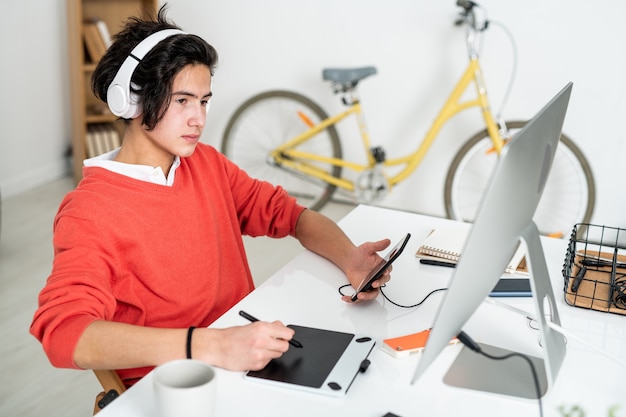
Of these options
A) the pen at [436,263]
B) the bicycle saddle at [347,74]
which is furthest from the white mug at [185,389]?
the bicycle saddle at [347,74]

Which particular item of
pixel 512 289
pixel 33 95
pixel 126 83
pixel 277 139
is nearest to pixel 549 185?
pixel 277 139

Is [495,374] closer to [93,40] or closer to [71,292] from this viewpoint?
[71,292]

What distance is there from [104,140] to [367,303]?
314 centimetres

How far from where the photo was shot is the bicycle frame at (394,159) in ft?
11.2

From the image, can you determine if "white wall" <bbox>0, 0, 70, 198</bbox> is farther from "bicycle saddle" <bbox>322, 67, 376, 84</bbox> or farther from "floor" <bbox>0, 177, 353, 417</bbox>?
"bicycle saddle" <bbox>322, 67, 376, 84</bbox>

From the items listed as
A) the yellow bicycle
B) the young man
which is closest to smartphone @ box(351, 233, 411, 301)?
the young man

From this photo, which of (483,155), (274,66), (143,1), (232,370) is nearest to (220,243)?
(232,370)

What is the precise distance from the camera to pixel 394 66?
3.77 m

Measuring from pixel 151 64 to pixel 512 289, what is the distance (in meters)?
0.84

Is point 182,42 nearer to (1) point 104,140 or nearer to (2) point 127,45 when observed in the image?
(2) point 127,45

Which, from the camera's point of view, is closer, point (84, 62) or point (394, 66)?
point (394, 66)

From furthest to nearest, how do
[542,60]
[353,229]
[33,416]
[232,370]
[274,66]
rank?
1. [274,66]
2. [542,60]
3. [33,416]
4. [353,229]
5. [232,370]

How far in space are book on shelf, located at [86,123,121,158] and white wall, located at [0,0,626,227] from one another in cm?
27

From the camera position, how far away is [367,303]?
1412mm
